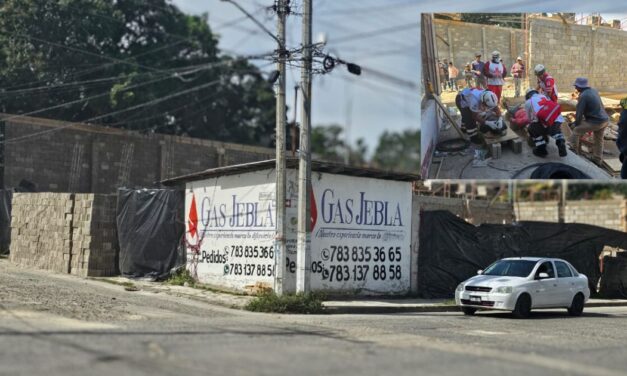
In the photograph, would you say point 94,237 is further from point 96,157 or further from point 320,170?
point 96,157

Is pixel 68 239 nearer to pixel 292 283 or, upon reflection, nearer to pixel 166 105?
pixel 292 283

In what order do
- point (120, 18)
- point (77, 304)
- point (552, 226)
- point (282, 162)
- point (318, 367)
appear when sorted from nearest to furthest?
point (318, 367) → point (77, 304) → point (282, 162) → point (552, 226) → point (120, 18)

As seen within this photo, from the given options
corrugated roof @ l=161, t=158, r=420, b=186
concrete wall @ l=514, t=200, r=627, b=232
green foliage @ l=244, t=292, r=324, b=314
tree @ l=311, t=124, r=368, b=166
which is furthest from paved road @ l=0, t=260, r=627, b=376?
tree @ l=311, t=124, r=368, b=166

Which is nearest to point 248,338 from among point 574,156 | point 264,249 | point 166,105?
point 264,249

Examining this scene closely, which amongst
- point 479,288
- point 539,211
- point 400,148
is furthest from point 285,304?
point 400,148

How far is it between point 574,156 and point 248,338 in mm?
14891

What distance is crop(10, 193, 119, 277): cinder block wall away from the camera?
74.6 feet

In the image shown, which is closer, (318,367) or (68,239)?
(318,367)

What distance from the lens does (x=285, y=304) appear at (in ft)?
56.3

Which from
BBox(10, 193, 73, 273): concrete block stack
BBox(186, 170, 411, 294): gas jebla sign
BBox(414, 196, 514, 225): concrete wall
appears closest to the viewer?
BBox(186, 170, 411, 294): gas jebla sign

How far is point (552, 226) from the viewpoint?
26.5 meters

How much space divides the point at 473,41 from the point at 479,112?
89.3 inches

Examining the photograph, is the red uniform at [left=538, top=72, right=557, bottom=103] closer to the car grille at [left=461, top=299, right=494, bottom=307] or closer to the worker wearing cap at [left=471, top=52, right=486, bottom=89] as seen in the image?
the worker wearing cap at [left=471, top=52, right=486, bottom=89]

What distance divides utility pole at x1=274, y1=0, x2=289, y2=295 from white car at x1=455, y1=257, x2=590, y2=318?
439cm
